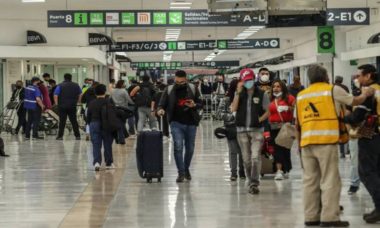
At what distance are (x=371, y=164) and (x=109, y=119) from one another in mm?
5936

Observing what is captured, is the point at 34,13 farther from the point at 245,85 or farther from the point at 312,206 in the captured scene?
the point at 312,206

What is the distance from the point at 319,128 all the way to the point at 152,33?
31059 millimetres

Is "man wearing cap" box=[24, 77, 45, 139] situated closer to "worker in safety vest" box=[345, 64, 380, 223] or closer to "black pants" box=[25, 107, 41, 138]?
"black pants" box=[25, 107, 41, 138]

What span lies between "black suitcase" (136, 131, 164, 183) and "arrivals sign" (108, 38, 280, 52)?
21.4 meters

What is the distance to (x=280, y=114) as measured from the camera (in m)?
11.5

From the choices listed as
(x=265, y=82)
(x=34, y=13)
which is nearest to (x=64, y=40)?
(x=34, y=13)

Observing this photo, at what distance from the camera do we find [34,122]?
21422 mm

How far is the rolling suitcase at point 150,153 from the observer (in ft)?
36.8

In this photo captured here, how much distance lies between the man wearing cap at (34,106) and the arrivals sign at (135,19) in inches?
76.4

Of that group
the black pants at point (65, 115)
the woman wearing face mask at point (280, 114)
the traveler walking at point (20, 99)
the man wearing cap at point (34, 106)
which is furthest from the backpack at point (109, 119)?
the traveler walking at point (20, 99)

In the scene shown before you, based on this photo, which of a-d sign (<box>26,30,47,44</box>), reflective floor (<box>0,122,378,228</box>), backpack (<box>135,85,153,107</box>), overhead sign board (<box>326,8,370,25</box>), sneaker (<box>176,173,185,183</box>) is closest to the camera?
reflective floor (<box>0,122,378,228</box>)

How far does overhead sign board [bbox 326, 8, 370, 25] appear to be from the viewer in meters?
21.1

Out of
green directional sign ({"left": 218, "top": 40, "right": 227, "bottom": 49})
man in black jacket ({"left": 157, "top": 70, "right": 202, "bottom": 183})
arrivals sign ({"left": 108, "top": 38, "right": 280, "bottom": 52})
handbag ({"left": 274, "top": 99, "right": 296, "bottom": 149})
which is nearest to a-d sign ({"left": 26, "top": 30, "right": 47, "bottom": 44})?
arrivals sign ({"left": 108, "top": 38, "right": 280, "bottom": 52})

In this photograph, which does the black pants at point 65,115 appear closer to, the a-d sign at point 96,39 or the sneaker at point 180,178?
the a-d sign at point 96,39
